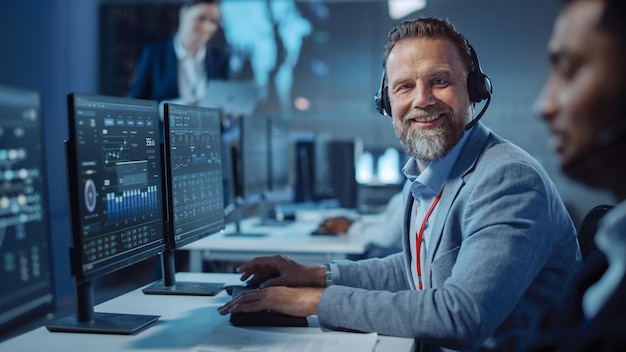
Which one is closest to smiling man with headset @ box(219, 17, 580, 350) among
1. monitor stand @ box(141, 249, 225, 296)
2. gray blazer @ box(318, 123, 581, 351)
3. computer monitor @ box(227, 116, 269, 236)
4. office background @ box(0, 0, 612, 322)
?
gray blazer @ box(318, 123, 581, 351)

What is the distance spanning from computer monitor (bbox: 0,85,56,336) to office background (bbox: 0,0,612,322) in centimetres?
381

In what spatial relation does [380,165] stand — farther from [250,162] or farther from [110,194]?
[110,194]

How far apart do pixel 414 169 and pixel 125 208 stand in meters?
0.84

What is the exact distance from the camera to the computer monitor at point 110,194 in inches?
53.7

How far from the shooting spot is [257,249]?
3.01 meters

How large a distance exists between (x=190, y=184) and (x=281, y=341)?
60cm

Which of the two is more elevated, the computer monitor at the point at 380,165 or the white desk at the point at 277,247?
the computer monitor at the point at 380,165

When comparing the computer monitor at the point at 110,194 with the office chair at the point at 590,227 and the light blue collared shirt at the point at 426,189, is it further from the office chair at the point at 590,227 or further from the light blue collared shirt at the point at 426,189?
the office chair at the point at 590,227

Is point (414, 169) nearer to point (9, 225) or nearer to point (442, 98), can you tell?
point (442, 98)

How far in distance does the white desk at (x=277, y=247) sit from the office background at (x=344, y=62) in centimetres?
228

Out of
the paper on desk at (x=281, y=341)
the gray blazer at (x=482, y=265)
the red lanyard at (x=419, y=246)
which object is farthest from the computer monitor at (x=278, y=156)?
the paper on desk at (x=281, y=341)

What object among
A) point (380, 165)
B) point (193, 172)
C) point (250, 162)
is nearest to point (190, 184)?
point (193, 172)

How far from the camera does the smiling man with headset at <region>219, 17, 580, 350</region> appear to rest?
140 centimetres

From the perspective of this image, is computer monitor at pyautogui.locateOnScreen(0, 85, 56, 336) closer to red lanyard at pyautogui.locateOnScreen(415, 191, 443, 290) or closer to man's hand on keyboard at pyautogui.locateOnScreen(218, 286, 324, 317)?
man's hand on keyboard at pyautogui.locateOnScreen(218, 286, 324, 317)
